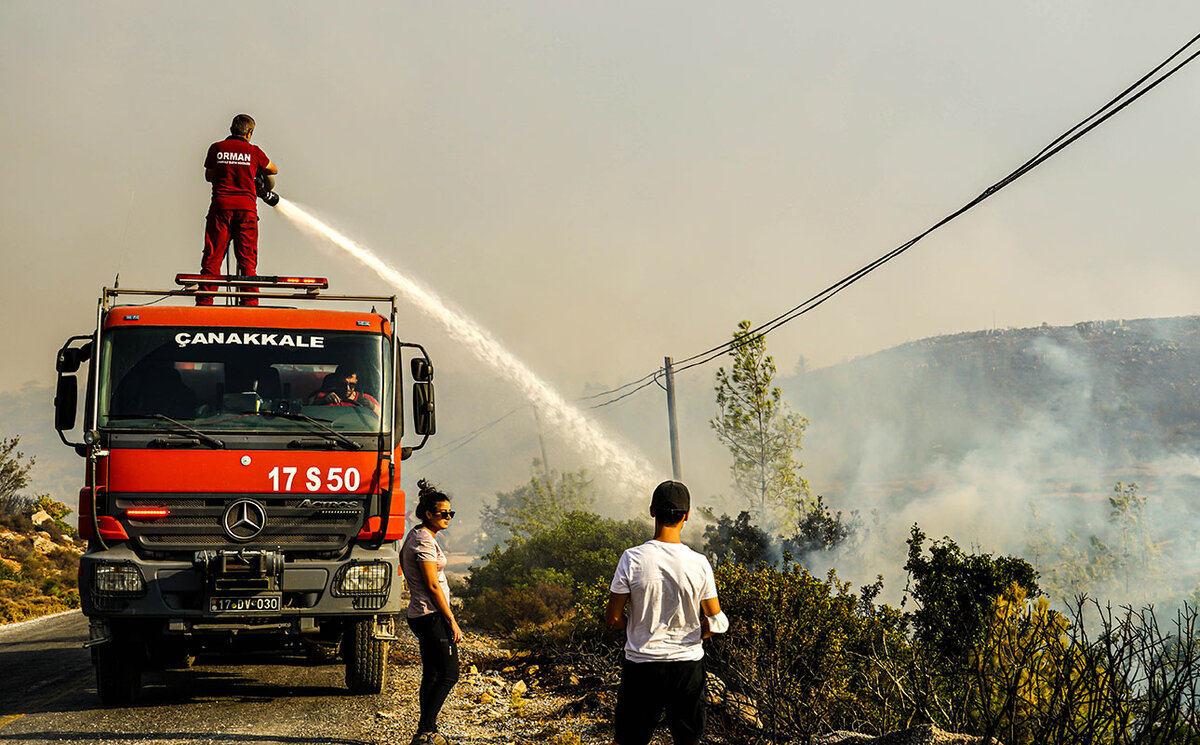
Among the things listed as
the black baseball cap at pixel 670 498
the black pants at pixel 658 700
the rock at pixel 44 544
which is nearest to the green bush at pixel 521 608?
the black pants at pixel 658 700

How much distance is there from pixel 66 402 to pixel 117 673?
2391mm

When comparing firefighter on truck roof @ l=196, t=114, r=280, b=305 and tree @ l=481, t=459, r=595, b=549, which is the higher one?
firefighter on truck roof @ l=196, t=114, r=280, b=305

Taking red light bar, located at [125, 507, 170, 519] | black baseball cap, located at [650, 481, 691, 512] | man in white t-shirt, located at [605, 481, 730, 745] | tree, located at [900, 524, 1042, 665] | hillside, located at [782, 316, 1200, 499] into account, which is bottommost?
tree, located at [900, 524, 1042, 665]

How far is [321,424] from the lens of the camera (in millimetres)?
8195

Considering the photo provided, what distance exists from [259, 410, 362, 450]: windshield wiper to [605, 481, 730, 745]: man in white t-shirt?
13.3ft

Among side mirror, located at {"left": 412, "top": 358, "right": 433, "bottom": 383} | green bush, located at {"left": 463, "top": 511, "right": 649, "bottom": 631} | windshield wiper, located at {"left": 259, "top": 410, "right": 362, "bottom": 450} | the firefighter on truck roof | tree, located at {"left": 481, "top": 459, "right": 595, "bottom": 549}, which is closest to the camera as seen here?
windshield wiper, located at {"left": 259, "top": 410, "right": 362, "bottom": 450}

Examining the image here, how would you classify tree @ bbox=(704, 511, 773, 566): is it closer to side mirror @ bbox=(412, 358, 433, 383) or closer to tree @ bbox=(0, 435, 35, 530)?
side mirror @ bbox=(412, 358, 433, 383)

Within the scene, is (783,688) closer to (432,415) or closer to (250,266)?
(432,415)

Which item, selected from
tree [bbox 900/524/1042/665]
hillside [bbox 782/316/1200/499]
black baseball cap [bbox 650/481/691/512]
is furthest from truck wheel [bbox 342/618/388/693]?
hillside [bbox 782/316/1200/499]

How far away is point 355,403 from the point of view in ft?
27.6

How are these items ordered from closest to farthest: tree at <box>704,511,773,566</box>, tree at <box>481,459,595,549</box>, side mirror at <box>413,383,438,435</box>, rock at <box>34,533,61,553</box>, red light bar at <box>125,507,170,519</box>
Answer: red light bar at <box>125,507,170,519</box>, side mirror at <box>413,383,438,435</box>, tree at <box>704,511,773,566</box>, rock at <box>34,533,61,553</box>, tree at <box>481,459,595,549</box>

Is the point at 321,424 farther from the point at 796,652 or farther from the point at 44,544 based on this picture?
the point at 44,544

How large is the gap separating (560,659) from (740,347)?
1170 inches

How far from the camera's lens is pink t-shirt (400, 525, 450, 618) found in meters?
6.63
